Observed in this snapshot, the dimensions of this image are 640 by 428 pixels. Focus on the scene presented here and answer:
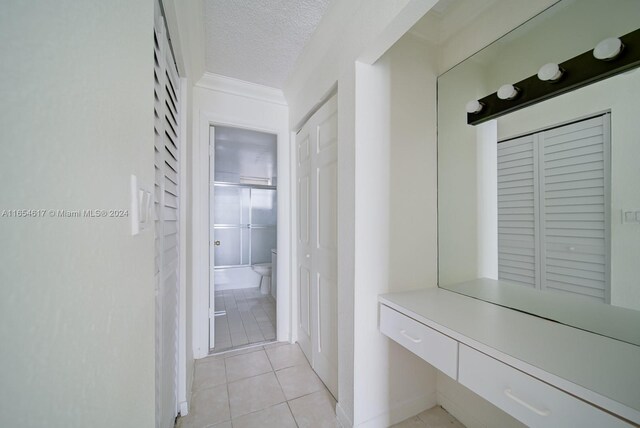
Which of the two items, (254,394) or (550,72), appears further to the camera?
(254,394)

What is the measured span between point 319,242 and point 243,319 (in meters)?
1.73

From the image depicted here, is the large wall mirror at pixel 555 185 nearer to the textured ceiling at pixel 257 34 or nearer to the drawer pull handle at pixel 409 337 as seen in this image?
the drawer pull handle at pixel 409 337

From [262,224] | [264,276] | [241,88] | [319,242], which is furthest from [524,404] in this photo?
[262,224]

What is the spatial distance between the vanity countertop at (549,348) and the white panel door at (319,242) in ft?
2.01

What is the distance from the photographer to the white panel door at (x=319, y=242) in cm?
159

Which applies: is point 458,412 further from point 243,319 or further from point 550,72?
point 243,319

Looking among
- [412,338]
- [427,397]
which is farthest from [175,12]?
[427,397]

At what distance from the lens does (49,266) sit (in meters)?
0.28

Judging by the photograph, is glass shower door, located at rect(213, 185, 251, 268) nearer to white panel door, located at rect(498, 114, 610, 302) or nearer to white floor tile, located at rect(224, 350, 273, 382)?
white floor tile, located at rect(224, 350, 273, 382)

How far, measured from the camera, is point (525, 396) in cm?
70

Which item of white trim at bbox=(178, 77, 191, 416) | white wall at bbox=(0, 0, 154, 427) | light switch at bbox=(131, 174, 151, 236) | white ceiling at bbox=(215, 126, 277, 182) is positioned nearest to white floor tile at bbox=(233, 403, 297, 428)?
white trim at bbox=(178, 77, 191, 416)

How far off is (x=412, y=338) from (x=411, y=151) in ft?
3.39

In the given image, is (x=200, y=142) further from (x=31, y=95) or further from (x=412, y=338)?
(x=412, y=338)

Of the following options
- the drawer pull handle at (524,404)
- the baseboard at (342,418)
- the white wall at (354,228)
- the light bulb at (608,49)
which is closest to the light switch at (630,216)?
the light bulb at (608,49)
